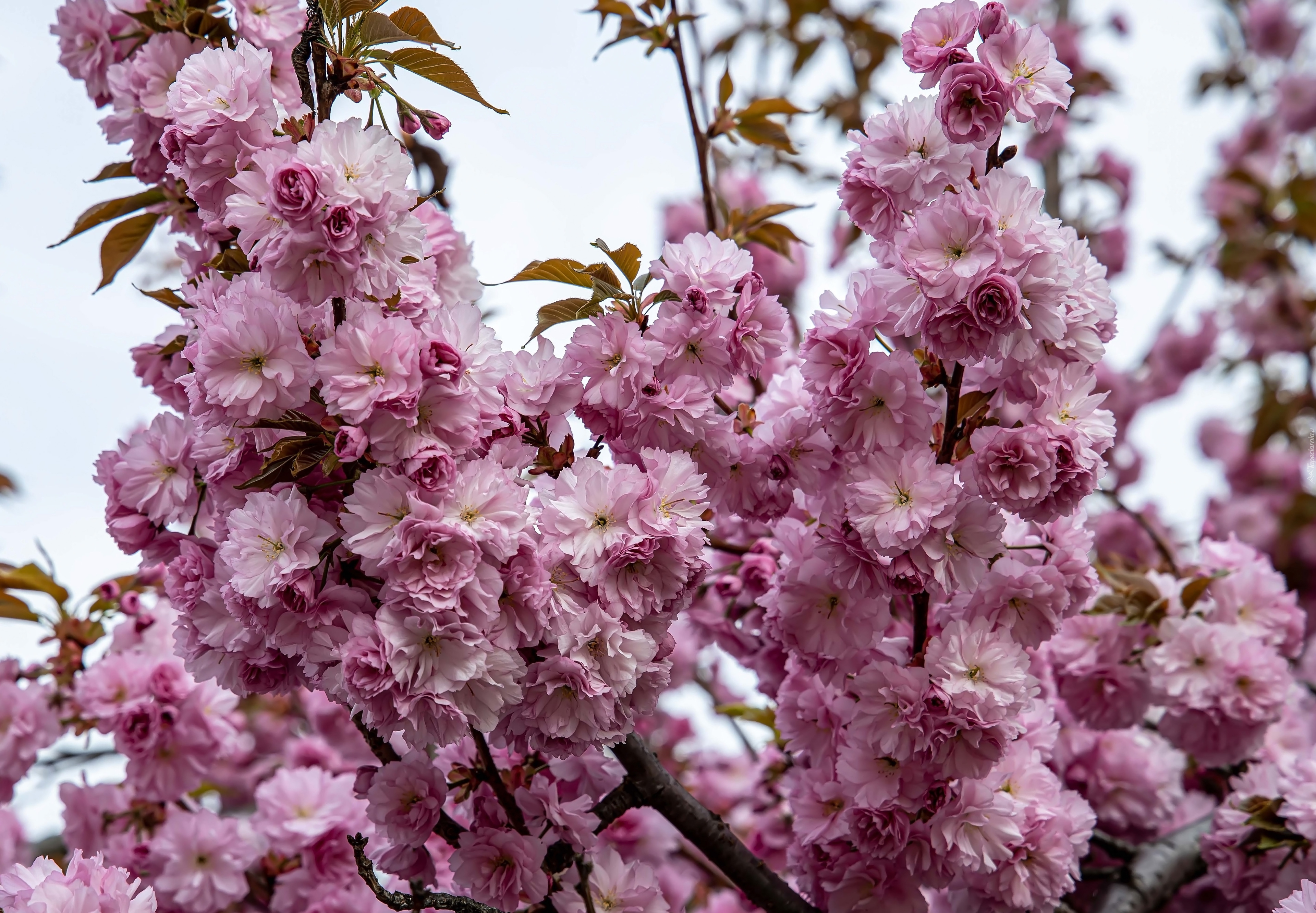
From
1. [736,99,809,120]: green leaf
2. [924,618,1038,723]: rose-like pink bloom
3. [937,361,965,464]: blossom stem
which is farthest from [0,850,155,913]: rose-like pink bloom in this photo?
[736,99,809,120]: green leaf

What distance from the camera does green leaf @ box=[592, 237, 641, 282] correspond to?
1.27 metres

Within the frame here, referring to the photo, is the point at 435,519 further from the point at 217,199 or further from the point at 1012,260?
the point at 1012,260

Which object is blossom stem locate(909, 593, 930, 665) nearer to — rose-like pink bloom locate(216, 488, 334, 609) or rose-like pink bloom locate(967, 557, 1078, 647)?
rose-like pink bloom locate(967, 557, 1078, 647)

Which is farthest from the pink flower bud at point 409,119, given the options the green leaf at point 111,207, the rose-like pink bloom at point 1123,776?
the rose-like pink bloom at point 1123,776

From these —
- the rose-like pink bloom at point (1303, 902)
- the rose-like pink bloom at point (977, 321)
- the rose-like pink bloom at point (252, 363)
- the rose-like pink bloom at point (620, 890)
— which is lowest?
the rose-like pink bloom at point (1303, 902)

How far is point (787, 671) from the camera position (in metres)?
1.63

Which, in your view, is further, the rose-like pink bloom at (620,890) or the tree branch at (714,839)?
the tree branch at (714,839)

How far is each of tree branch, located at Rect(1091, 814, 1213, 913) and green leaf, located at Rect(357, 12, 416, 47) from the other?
6.03ft

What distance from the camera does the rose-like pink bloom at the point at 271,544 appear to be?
107 centimetres

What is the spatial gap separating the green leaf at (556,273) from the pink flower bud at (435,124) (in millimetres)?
188

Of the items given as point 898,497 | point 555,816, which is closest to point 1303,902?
point 898,497

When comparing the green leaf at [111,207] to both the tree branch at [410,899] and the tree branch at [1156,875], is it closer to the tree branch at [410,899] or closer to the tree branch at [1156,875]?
the tree branch at [410,899]

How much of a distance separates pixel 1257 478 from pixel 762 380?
4.74 meters

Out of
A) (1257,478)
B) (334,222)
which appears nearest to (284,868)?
(334,222)
